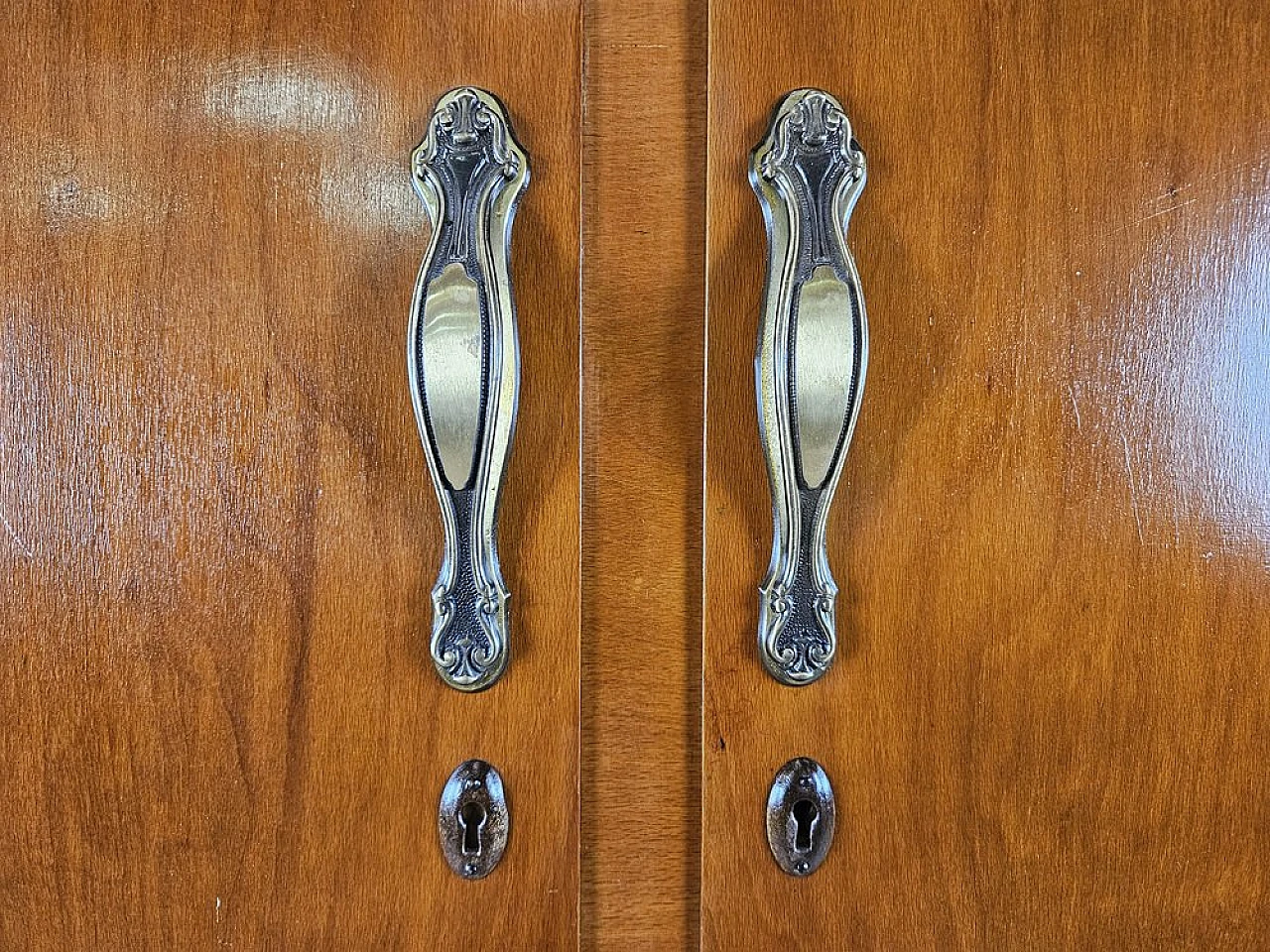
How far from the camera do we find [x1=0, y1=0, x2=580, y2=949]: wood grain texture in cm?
31

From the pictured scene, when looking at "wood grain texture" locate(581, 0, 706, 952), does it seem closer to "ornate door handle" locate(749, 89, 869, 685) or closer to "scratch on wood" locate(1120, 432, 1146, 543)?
"ornate door handle" locate(749, 89, 869, 685)

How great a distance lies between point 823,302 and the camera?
0.30 metres

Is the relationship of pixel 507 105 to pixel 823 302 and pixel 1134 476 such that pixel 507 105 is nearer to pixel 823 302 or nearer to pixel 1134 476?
pixel 823 302

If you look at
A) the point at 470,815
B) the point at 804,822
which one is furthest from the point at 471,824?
the point at 804,822

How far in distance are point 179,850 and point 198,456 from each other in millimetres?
125

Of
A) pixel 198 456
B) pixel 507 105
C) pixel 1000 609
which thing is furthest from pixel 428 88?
pixel 1000 609

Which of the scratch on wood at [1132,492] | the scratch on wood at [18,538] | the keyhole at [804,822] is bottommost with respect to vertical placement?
the keyhole at [804,822]

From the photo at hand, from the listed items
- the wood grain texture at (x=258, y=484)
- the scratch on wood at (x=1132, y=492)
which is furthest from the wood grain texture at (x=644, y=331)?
the scratch on wood at (x=1132, y=492)

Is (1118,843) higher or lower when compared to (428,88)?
lower

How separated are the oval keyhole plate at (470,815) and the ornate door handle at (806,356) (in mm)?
95

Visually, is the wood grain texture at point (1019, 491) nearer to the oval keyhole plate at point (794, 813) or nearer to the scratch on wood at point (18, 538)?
the oval keyhole plate at point (794, 813)

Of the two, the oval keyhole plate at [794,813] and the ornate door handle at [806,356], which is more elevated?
the ornate door handle at [806,356]

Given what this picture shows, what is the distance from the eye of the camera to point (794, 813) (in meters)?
0.32

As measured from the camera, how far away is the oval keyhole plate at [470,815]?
0.31 meters
